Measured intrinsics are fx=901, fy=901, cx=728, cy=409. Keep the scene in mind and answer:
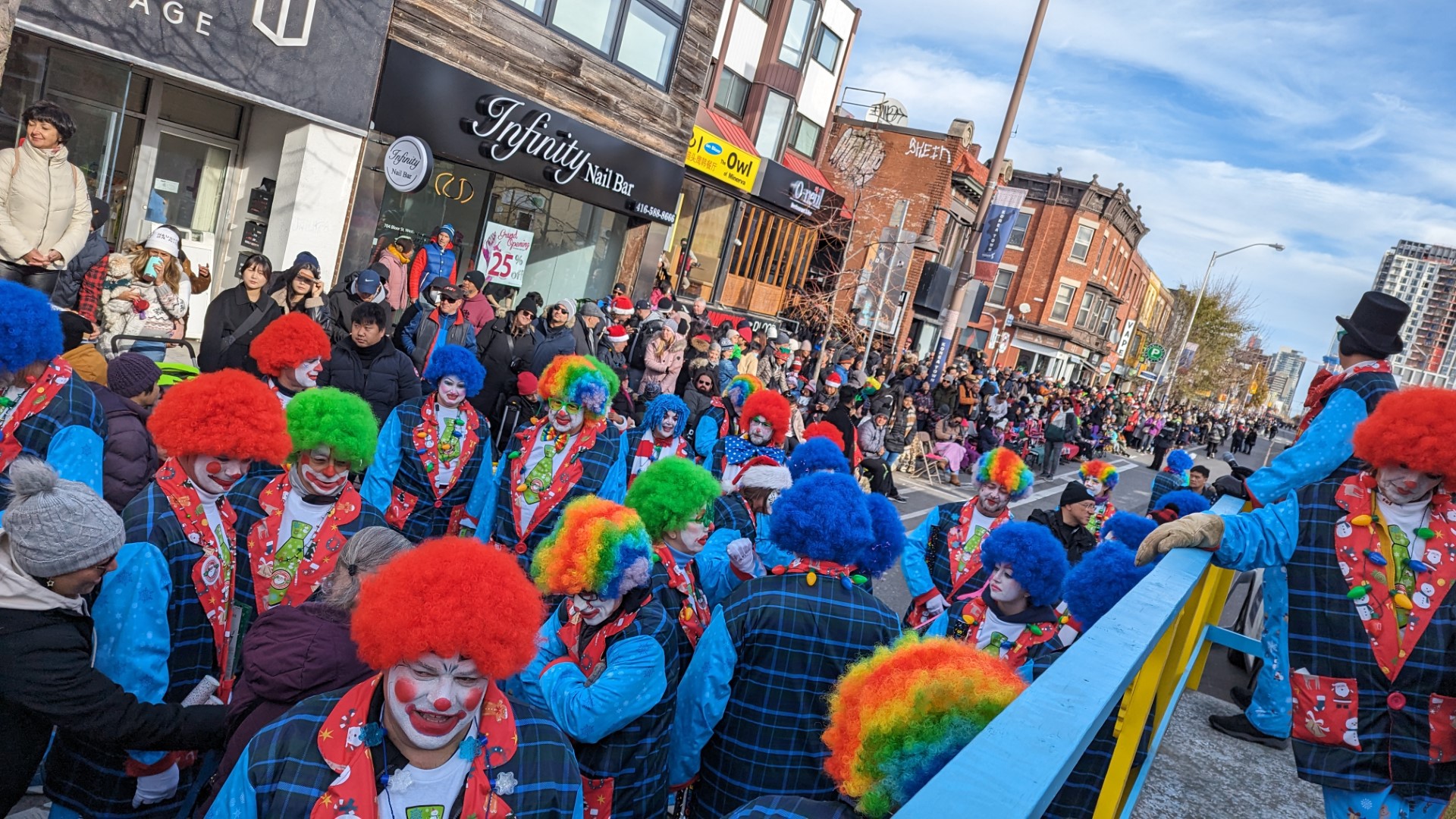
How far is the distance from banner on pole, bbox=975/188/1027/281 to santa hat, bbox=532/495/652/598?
52.5 feet

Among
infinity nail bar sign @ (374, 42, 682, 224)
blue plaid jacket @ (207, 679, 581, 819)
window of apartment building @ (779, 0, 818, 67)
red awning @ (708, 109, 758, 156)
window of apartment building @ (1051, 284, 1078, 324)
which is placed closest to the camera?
blue plaid jacket @ (207, 679, 581, 819)

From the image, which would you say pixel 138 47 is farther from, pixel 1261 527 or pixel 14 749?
pixel 1261 527

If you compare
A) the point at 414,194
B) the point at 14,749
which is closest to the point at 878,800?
the point at 14,749

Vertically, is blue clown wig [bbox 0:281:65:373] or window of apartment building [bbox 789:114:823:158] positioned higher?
window of apartment building [bbox 789:114:823:158]

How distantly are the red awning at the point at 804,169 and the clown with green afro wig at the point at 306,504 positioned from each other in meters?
21.8

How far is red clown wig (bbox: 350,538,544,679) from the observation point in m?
2.12

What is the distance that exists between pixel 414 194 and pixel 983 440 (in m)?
11.9

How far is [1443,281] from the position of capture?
7308 inches

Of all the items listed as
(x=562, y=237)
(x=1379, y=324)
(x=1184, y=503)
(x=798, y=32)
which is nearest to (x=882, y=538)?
(x=1379, y=324)

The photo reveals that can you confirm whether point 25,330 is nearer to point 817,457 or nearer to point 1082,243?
point 817,457

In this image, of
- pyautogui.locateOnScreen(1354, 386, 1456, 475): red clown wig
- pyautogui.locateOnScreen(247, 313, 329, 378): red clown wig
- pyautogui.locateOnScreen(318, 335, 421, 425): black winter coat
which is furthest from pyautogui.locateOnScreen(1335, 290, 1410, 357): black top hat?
pyautogui.locateOnScreen(318, 335, 421, 425): black winter coat

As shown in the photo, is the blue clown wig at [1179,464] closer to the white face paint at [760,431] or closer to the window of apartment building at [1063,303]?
the white face paint at [760,431]

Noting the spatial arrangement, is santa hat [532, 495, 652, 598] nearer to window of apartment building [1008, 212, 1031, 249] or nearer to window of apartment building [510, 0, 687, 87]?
window of apartment building [510, 0, 687, 87]

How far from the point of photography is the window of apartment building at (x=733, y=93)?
2266 centimetres
